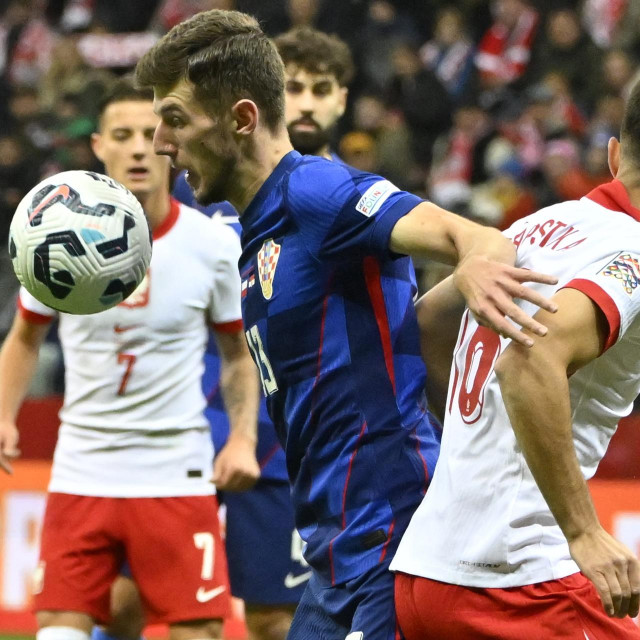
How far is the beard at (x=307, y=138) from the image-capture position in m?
5.39

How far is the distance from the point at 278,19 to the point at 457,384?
10.6 metres

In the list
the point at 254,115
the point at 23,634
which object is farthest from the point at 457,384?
the point at 23,634

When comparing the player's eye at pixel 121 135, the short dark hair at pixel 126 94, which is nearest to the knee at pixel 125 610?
the player's eye at pixel 121 135

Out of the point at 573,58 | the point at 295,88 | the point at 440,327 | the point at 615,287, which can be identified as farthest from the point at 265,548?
the point at 573,58

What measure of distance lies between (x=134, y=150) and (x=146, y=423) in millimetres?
996

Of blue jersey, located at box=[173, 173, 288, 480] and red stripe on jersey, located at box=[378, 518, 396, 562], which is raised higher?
red stripe on jersey, located at box=[378, 518, 396, 562]

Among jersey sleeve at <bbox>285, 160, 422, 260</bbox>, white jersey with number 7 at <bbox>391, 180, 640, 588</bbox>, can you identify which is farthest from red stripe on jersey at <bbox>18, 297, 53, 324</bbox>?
white jersey with number 7 at <bbox>391, 180, 640, 588</bbox>

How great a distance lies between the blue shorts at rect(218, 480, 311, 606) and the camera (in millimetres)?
5086

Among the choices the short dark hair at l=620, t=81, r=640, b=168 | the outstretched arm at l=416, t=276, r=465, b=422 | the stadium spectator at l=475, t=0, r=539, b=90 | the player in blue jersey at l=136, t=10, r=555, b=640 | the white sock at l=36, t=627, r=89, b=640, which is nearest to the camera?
the short dark hair at l=620, t=81, r=640, b=168

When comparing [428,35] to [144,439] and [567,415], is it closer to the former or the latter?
[144,439]

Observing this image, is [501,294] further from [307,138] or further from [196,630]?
[307,138]

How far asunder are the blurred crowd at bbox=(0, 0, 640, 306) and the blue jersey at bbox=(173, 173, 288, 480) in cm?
526

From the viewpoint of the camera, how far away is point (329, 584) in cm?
294

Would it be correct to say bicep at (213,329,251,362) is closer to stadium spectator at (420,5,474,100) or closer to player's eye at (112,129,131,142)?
player's eye at (112,129,131,142)
